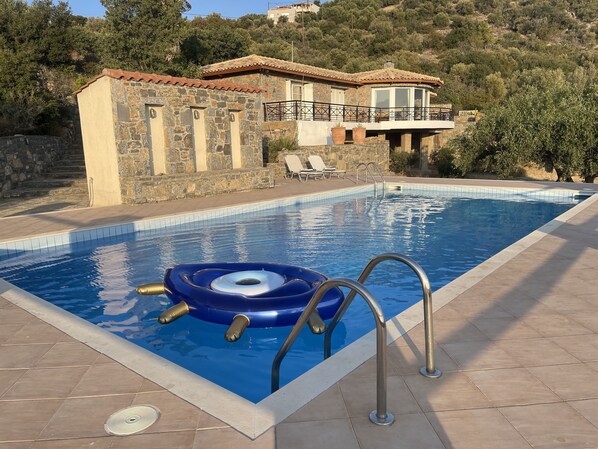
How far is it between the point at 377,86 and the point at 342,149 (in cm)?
816

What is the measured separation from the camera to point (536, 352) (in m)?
3.39

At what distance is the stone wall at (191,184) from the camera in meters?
11.0

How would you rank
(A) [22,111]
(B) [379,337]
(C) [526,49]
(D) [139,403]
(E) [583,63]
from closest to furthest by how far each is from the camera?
(B) [379,337] < (D) [139,403] < (A) [22,111] < (E) [583,63] < (C) [526,49]

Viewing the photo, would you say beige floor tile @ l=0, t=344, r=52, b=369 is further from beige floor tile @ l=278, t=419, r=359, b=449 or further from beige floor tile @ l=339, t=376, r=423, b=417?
beige floor tile @ l=339, t=376, r=423, b=417

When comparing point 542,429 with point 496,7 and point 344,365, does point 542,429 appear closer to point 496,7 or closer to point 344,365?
point 344,365

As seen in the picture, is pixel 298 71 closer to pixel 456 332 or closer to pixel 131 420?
pixel 456 332

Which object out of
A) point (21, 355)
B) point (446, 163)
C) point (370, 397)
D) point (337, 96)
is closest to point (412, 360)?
point (370, 397)

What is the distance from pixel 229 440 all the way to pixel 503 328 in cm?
248

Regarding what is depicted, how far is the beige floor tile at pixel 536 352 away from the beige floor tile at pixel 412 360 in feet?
1.62

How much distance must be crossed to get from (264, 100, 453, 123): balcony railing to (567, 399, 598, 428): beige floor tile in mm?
19092

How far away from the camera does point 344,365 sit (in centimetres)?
318

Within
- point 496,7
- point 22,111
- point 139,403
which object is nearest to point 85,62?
point 22,111

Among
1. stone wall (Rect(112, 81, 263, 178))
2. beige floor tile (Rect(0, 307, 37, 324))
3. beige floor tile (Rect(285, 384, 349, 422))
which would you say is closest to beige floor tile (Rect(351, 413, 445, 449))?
beige floor tile (Rect(285, 384, 349, 422))

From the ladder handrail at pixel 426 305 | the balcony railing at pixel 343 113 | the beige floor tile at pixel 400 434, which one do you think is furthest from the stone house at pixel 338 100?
the beige floor tile at pixel 400 434
